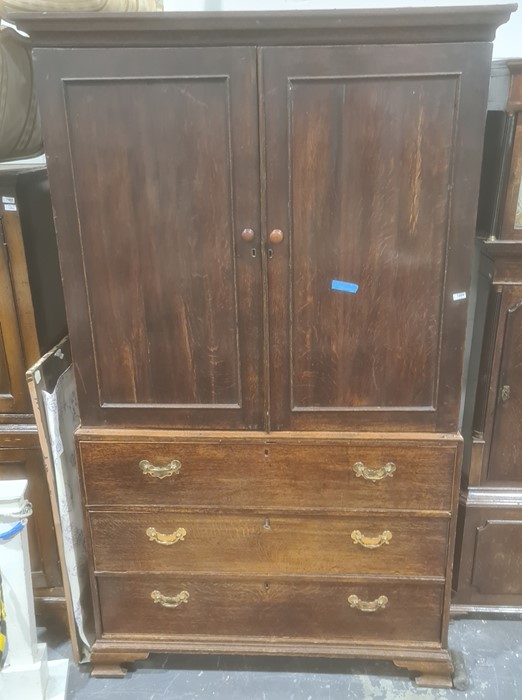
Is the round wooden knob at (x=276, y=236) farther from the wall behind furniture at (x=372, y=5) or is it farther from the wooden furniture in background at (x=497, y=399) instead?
the wall behind furniture at (x=372, y=5)

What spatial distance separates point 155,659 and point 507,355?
1.41m

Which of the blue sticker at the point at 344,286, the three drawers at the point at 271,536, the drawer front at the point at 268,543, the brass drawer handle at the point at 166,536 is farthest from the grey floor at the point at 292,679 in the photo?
the blue sticker at the point at 344,286

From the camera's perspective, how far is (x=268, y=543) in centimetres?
179

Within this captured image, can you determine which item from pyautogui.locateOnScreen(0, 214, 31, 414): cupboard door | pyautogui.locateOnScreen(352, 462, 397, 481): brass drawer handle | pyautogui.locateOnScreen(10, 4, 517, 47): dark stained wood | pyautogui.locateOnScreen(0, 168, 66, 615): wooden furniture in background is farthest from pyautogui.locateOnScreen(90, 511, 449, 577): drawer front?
pyautogui.locateOnScreen(10, 4, 517, 47): dark stained wood

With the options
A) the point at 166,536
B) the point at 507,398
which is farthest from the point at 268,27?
the point at 166,536

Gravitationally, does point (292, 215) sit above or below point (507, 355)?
above

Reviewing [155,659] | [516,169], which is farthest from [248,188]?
[155,659]

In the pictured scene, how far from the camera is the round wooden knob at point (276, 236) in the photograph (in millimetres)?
1499

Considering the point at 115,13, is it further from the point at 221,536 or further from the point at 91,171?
the point at 221,536

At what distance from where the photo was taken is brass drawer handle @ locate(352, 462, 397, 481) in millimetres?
1688

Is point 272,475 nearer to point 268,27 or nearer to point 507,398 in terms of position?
point 507,398

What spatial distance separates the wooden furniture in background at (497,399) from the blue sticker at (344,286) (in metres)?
0.44

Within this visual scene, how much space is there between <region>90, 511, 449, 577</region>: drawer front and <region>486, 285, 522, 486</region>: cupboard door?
345 mm

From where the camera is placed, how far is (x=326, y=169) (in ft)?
4.82
